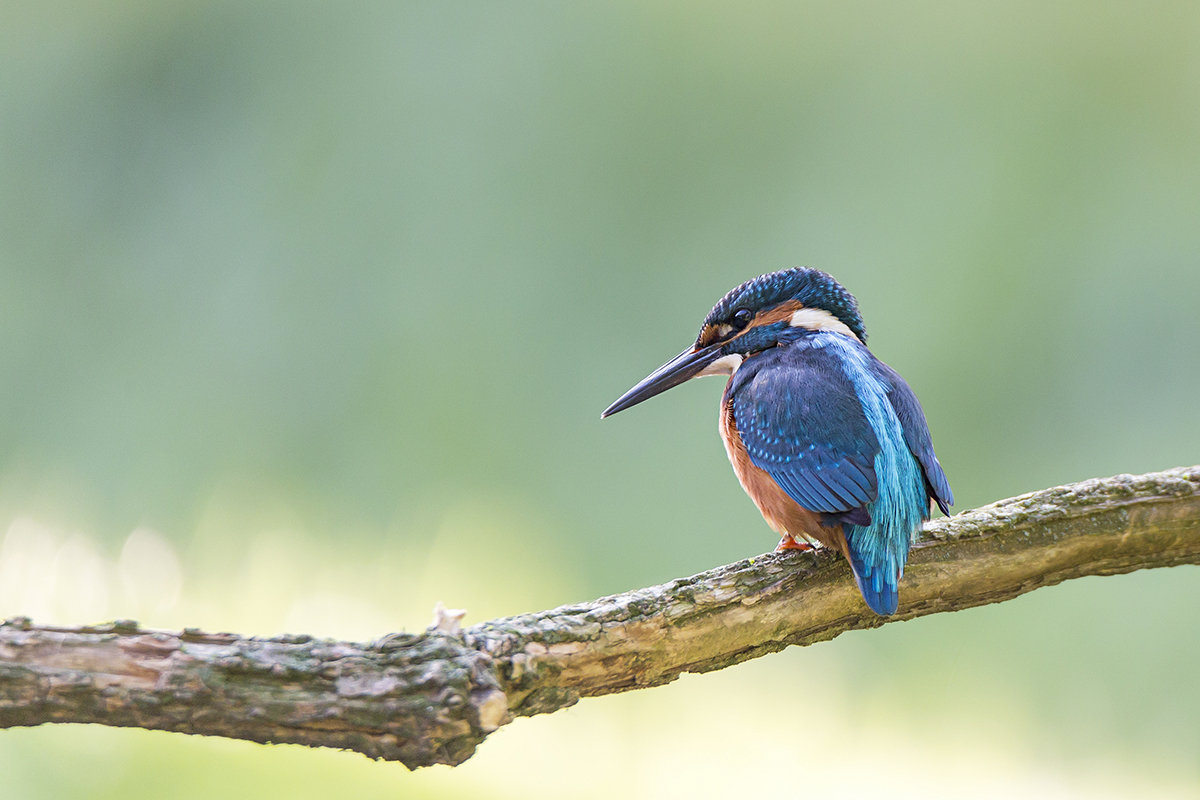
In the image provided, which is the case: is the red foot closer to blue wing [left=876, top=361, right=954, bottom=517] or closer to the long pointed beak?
blue wing [left=876, top=361, right=954, bottom=517]

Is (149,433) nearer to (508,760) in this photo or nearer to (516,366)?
(516,366)

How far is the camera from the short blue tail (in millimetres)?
1328

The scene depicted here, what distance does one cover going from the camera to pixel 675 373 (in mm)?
1866

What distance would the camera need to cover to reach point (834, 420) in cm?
150

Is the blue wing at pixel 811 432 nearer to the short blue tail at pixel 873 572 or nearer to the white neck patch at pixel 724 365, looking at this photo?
the short blue tail at pixel 873 572

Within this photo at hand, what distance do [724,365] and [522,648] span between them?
2.78 feet

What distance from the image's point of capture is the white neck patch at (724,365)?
1812mm

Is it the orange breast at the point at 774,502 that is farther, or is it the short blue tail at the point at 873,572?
the orange breast at the point at 774,502

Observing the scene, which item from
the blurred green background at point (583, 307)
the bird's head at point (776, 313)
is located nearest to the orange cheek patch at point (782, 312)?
the bird's head at point (776, 313)

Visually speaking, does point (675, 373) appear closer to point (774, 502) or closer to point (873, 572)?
point (774, 502)

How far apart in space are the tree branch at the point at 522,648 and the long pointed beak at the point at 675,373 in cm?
50

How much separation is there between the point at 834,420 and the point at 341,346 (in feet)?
7.84

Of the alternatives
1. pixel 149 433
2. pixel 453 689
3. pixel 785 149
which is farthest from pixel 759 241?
pixel 453 689

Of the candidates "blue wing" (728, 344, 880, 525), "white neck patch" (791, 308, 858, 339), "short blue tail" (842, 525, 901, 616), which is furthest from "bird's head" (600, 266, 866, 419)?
"short blue tail" (842, 525, 901, 616)
